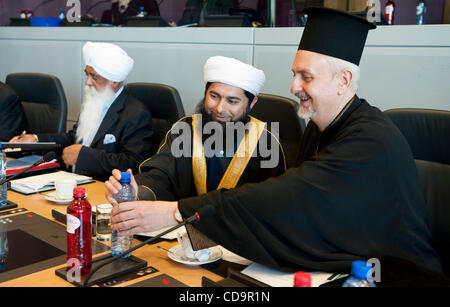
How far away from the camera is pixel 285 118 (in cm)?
216

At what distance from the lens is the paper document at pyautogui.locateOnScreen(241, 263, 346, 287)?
1.22 meters

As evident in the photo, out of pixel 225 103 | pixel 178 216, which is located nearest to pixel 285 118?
pixel 225 103

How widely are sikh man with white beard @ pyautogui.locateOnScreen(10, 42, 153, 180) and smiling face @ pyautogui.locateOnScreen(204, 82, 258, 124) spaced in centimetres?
64

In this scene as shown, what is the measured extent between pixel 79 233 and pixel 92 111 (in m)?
1.87

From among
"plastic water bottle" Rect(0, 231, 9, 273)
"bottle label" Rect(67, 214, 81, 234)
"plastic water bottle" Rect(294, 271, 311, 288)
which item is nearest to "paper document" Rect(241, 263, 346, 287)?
"plastic water bottle" Rect(294, 271, 311, 288)

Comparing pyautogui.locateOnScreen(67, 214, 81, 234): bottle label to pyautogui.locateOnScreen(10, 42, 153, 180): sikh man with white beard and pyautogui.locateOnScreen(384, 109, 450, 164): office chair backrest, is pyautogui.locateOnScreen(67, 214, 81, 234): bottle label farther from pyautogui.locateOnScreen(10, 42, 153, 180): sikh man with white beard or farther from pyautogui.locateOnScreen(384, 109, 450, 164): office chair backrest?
pyautogui.locateOnScreen(10, 42, 153, 180): sikh man with white beard

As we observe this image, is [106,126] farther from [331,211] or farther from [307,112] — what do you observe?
[331,211]

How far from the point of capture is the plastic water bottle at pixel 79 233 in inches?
48.8

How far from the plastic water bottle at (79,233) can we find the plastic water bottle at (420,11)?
8.18 feet

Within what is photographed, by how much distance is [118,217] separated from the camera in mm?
1389

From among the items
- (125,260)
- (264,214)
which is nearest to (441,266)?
(264,214)
